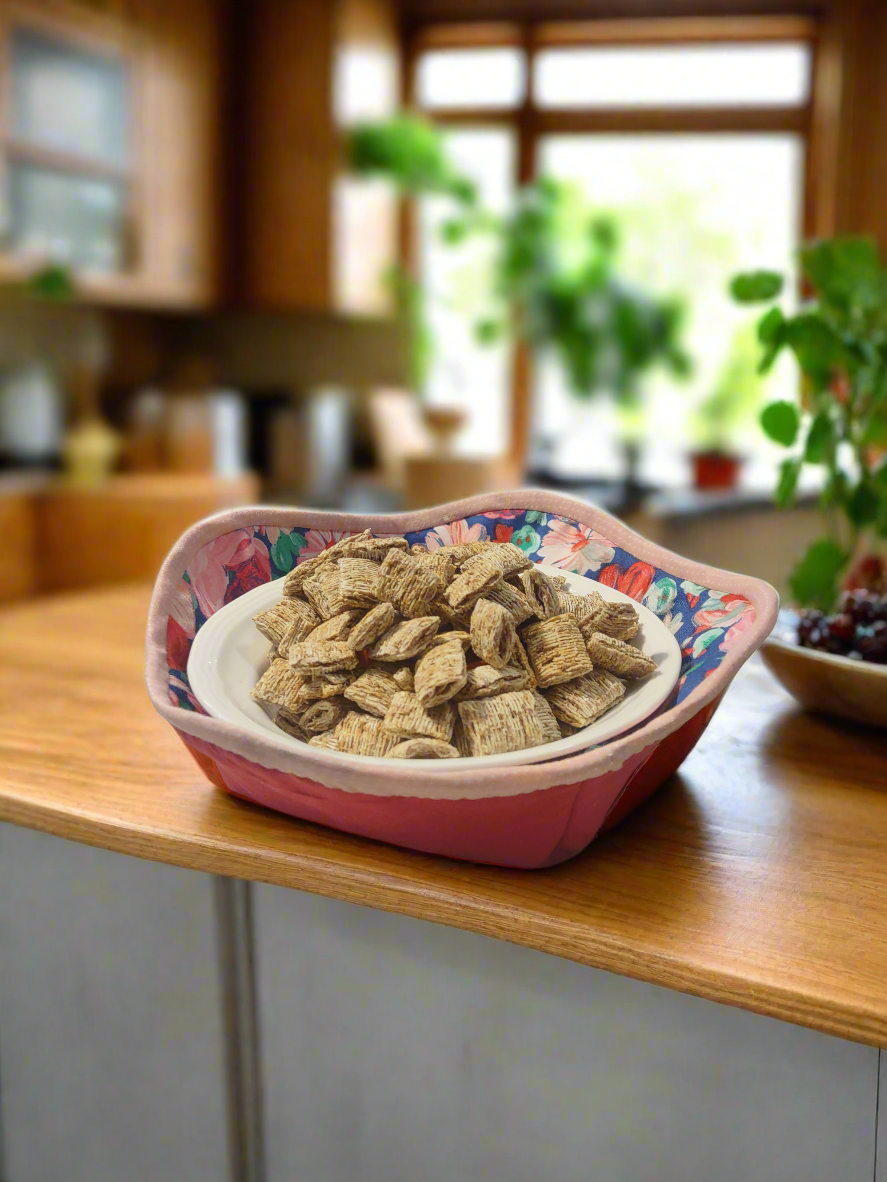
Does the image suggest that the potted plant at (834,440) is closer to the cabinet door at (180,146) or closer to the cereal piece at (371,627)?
the cereal piece at (371,627)

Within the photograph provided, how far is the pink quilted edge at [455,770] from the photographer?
1.92 feet

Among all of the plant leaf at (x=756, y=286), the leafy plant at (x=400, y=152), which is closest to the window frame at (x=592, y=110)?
the leafy plant at (x=400, y=152)

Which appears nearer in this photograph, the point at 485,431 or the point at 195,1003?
the point at 195,1003

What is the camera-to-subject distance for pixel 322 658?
67 cm

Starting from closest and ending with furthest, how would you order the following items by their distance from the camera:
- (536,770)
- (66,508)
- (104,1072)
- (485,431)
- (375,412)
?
(536,770) < (104,1072) < (66,508) < (375,412) < (485,431)

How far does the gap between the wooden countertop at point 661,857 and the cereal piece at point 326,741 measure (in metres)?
0.06

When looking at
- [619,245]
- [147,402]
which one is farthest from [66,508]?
[619,245]

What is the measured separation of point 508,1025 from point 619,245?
333 centimetres

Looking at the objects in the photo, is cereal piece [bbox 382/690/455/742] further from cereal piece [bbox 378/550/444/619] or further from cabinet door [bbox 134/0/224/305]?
cabinet door [bbox 134/0/224/305]

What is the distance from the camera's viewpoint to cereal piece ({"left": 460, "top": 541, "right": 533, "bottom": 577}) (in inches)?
28.8

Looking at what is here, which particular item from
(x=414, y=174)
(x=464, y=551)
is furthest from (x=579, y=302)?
(x=464, y=551)

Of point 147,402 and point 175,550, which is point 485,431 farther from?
point 175,550

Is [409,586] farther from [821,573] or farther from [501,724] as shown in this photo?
[821,573]

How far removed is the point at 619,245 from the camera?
12.1 feet
